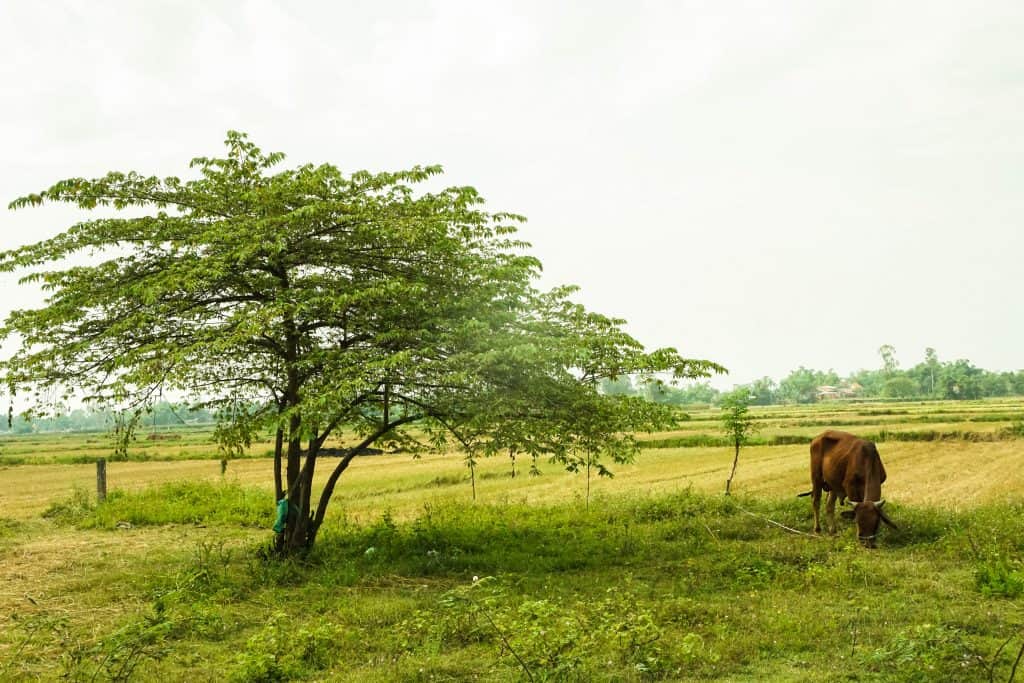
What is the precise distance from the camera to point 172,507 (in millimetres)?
22297

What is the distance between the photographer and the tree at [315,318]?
1366 cm

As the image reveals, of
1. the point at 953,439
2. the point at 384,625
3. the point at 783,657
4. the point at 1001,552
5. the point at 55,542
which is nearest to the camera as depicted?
the point at 783,657

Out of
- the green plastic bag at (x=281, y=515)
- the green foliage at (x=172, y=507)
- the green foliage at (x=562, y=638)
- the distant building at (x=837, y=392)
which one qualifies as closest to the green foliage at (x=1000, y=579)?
the green foliage at (x=562, y=638)

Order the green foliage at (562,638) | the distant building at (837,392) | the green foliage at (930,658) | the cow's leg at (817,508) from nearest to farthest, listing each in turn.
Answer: the green foliage at (930,658) → the green foliage at (562,638) → the cow's leg at (817,508) → the distant building at (837,392)

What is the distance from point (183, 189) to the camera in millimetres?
15492

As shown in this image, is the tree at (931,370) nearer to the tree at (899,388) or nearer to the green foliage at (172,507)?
the tree at (899,388)

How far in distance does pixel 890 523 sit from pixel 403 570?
10.2m

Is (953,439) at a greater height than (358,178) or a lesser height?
lesser

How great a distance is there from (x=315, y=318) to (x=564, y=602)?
744cm

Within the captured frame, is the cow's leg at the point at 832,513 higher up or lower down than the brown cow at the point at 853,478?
lower down

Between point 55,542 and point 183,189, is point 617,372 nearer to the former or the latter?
point 183,189

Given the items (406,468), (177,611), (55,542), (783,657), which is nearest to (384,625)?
(177,611)

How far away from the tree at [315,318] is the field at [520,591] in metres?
Result: 2.53

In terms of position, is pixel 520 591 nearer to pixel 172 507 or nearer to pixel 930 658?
pixel 930 658
